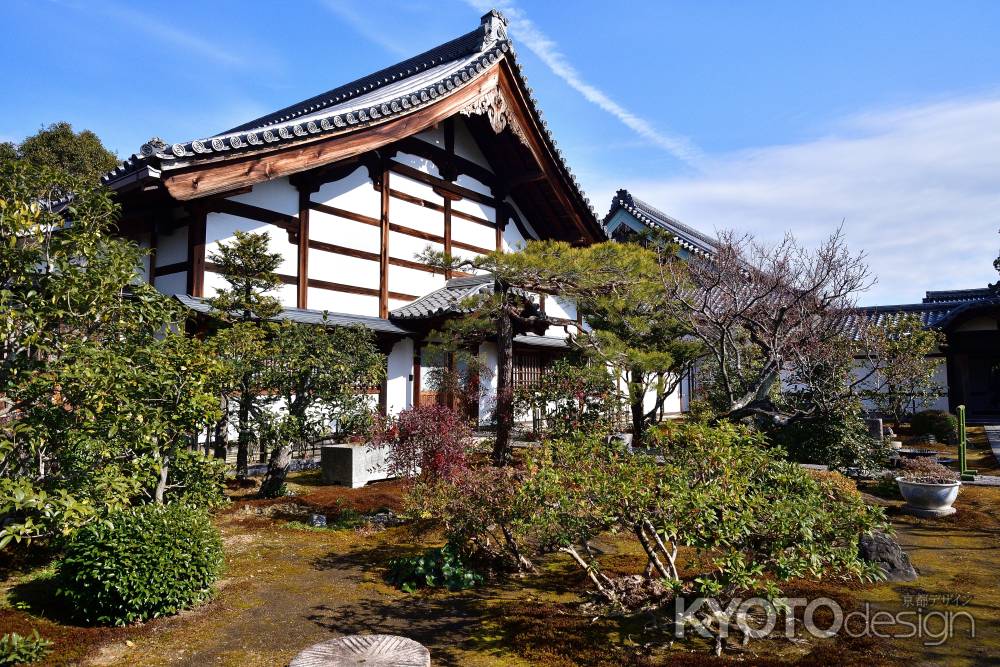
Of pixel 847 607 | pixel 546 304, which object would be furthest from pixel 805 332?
pixel 847 607

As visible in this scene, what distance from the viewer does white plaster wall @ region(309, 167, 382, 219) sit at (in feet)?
47.4

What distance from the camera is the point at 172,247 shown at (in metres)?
12.6

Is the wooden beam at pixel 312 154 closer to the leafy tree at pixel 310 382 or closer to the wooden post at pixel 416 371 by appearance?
the leafy tree at pixel 310 382

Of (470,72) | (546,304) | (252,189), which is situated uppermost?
(470,72)

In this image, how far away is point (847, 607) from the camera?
234 inches

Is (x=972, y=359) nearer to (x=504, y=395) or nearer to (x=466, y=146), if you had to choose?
(x=466, y=146)

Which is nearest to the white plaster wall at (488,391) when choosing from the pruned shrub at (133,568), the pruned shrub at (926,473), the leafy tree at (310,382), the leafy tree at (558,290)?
the leafy tree at (558,290)

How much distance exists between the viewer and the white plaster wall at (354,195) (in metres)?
14.5

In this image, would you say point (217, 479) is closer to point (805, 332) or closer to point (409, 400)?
point (409, 400)

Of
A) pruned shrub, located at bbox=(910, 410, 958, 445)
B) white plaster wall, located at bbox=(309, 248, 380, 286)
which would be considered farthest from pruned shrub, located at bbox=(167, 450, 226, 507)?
pruned shrub, located at bbox=(910, 410, 958, 445)

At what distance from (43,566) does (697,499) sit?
7.33m

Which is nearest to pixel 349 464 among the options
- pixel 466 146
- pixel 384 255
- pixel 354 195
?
pixel 384 255

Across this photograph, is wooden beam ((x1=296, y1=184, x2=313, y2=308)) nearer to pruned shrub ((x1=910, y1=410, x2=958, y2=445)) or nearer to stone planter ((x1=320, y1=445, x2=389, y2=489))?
stone planter ((x1=320, y1=445, x2=389, y2=489))

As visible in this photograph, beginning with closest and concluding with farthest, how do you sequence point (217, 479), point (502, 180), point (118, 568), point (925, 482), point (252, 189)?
1. point (118, 568)
2. point (217, 479)
3. point (925, 482)
4. point (252, 189)
5. point (502, 180)
